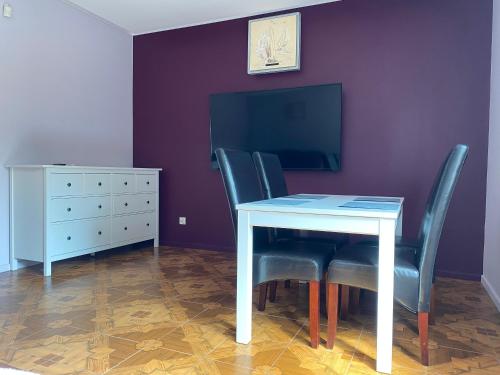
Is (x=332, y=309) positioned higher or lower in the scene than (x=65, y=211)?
lower

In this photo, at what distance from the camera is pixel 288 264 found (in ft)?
6.19

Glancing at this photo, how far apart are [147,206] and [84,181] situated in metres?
0.89

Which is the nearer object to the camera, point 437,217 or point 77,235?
point 437,217

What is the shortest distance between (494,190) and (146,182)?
321 cm

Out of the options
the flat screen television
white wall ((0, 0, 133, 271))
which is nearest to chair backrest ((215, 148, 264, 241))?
the flat screen television

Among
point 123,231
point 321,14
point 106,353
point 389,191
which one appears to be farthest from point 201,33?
point 106,353

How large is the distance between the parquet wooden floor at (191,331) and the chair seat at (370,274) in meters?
0.31

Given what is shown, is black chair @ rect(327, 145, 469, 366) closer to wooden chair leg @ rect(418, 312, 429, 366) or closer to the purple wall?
wooden chair leg @ rect(418, 312, 429, 366)

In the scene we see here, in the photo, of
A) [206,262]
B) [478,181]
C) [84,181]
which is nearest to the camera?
[478,181]

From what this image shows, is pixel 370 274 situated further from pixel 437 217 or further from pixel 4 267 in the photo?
pixel 4 267

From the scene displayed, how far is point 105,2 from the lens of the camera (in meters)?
3.66

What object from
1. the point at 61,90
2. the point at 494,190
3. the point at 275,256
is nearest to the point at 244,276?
the point at 275,256

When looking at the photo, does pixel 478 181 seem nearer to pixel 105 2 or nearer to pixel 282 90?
pixel 282 90

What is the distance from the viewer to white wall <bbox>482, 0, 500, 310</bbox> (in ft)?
8.55
